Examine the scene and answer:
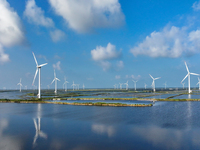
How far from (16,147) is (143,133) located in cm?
1570

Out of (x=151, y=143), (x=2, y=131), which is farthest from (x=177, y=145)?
(x=2, y=131)

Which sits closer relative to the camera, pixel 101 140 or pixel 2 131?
pixel 101 140

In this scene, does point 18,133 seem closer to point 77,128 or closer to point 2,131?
point 2,131

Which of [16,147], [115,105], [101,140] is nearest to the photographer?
[16,147]

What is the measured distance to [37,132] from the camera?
24906mm

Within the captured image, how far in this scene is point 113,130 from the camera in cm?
2531

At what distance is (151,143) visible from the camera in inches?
773

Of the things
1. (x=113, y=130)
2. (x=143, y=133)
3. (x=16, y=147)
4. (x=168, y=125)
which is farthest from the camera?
(x=168, y=125)

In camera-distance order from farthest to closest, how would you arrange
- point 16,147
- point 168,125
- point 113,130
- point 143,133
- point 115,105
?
point 115,105
point 168,125
point 113,130
point 143,133
point 16,147

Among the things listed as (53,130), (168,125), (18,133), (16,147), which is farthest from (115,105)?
(16,147)

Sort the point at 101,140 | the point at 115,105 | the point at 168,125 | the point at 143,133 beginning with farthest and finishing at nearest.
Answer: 1. the point at 115,105
2. the point at 168,125
3. the point at 143,133
4. the point at 101,140

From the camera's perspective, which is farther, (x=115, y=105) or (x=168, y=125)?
(x=115, y=105)

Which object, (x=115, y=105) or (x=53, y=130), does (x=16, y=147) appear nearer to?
(x=53, y=130)

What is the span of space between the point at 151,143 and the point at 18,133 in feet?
59.1
